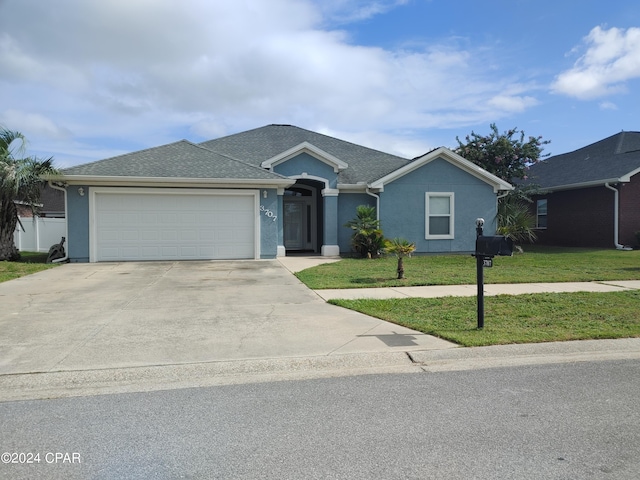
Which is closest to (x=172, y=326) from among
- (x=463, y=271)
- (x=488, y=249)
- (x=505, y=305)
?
(x=488, y=249)

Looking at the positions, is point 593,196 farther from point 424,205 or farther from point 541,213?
point 424,205

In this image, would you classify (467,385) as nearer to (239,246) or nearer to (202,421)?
(202,421)

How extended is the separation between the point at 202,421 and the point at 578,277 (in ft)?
36.7

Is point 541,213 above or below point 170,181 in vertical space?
below

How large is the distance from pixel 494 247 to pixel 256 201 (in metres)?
11.5

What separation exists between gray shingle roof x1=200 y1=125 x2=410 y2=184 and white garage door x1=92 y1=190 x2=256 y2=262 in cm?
351

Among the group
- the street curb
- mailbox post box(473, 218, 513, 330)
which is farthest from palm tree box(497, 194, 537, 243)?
the street curb

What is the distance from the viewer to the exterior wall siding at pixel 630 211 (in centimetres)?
2117

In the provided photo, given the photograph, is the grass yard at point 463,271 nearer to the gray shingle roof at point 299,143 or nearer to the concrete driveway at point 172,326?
the concrete driveway at point 172,326

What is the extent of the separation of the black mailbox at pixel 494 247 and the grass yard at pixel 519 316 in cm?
115

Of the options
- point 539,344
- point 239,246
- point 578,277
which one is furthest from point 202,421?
point 239,246

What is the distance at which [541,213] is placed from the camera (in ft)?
86.1

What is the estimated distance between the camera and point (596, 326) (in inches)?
281

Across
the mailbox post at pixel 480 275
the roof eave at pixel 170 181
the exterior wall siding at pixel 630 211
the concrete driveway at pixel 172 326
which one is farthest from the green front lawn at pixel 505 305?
the exterior wall siding at pixel 630 211
